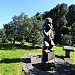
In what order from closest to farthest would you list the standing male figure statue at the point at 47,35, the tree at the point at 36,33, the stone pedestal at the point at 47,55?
the stone pedestal at the point at 47,55 < the standing male figure statue at the point at 47,35 < the tree at the point at 36,33

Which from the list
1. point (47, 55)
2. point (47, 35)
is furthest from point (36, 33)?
point (47, 55)

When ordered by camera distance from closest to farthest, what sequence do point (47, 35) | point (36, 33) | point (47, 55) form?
1. point (47, 55)
2. point (47, 35)
3. point (36, 33)

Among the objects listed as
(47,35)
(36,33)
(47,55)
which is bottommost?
(47,55)

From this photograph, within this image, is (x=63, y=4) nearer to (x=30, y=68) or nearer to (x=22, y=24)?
(x=22, y=24)

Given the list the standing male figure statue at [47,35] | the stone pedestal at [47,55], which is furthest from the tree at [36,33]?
the stone pedestal at [47,55]

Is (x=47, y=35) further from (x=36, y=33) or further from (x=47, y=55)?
(x=36, y=33)

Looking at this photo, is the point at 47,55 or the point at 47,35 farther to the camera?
the point at 47,35

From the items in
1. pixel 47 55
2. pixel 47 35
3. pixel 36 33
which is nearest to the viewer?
pixel 47 55

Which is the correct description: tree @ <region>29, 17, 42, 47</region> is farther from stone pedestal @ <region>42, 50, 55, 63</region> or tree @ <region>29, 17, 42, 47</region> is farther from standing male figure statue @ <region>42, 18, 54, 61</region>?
stone pedestal @ <region>42, 50, 55, 63</region>

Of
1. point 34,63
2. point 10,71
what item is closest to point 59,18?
point 34,63

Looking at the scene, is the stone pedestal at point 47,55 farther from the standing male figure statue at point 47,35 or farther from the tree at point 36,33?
the tree at point 36,33

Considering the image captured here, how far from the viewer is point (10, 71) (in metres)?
10.2

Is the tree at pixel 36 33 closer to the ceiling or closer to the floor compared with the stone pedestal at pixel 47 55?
closer to the ceiling

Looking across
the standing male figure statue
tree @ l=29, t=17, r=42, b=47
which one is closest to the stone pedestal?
the standing male figure statue
